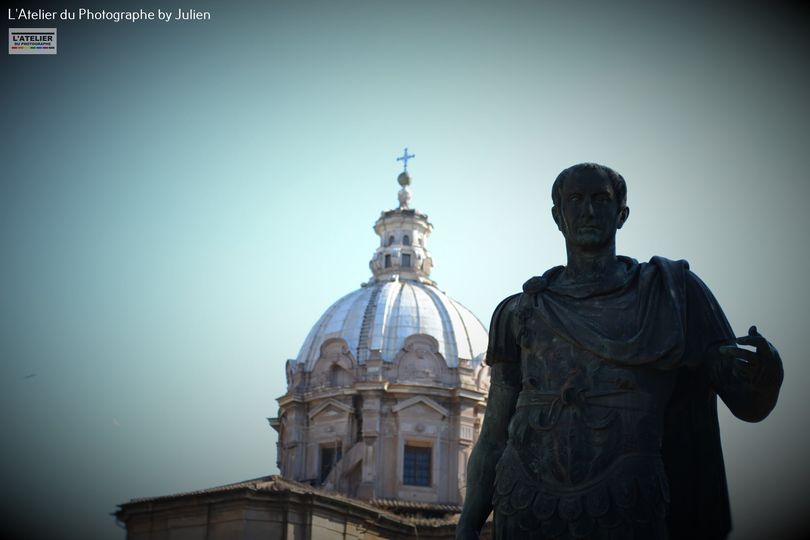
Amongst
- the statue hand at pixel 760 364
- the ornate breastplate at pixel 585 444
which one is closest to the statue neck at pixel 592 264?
the ornate breastplate at pixel 585 444

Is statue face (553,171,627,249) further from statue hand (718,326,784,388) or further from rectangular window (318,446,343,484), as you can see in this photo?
rectangular window (318,446,343,484)

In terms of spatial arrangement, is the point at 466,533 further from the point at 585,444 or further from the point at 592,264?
the point at 592,264

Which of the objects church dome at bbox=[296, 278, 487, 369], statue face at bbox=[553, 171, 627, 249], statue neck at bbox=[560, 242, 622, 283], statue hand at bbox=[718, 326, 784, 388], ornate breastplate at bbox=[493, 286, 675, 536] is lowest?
ornate breastplate at bbox=[493, 286, 675, 536]

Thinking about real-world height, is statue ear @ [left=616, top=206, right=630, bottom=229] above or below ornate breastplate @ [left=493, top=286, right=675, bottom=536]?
above

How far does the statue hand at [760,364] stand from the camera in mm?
4898

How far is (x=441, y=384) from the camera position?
5200 centimetres

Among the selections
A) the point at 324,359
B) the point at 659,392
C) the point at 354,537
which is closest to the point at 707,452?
the point at 659,392

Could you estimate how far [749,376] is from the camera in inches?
194

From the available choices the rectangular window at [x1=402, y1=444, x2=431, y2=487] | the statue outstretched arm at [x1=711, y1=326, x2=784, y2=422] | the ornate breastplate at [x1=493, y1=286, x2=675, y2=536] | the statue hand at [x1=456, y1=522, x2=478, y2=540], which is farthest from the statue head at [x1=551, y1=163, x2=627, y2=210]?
the rectangular window at [x1=402, y1=444, x2=431, y2=487]

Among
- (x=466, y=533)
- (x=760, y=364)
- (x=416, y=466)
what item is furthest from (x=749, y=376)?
(x=416, y=466)

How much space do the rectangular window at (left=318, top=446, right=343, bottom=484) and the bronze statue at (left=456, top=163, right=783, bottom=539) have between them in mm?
45795

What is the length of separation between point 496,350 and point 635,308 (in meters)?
0.75

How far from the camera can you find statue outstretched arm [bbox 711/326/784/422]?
16.1 ft

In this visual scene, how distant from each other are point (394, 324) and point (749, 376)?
4956cm
